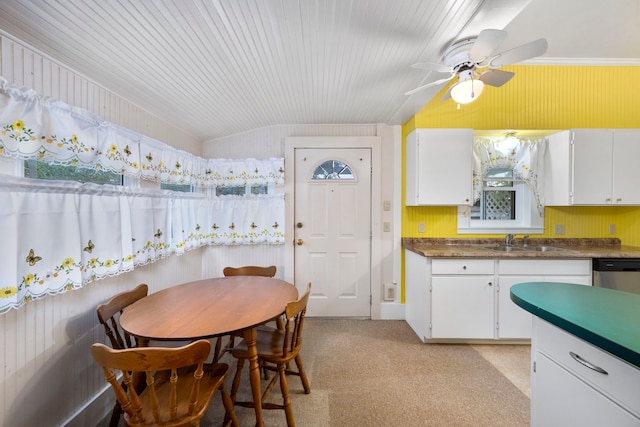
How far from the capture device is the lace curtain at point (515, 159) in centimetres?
266

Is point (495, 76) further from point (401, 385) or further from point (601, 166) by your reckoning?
point (401, 385)

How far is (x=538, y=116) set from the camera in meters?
2.72

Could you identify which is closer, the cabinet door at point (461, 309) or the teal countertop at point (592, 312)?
the teal countertop at point (592, 312)

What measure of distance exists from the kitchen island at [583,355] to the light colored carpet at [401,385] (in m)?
0.66

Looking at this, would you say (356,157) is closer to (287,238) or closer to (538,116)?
(287,238)

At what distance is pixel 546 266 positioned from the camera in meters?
2.26

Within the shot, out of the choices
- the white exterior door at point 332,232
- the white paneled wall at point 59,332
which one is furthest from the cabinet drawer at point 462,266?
the white paneled wall at point 59,332

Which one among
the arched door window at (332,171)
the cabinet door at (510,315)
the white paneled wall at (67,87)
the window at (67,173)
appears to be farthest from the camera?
the arched door window at (332,171)

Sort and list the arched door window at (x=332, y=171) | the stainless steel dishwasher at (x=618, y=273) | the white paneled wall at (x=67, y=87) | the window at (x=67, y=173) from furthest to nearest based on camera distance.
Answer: the arched door window at (x=332, y=171) → the stainless steel dishwasher at (x=618, y=273) → the window at (x=67, y=173) → the white paneled wall at (x=67, y=87)

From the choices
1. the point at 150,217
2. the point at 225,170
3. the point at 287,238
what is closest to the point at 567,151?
the point at 287,238

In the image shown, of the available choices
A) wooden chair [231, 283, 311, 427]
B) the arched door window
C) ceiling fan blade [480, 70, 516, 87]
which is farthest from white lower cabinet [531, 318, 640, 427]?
the arched door window

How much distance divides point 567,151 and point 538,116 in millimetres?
528

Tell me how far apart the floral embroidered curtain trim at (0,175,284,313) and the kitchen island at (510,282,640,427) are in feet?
7.28

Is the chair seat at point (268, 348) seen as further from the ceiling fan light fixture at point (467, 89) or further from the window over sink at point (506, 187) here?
the window over sink at point (506, 187)
